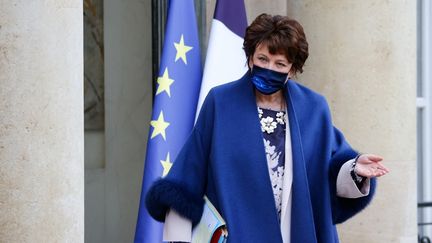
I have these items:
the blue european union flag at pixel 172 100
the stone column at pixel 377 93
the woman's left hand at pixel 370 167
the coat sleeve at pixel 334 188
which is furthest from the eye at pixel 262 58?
the stone column at pixel 377 93

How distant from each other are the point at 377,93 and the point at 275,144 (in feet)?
6.67

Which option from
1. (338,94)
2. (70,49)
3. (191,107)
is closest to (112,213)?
(191,107)

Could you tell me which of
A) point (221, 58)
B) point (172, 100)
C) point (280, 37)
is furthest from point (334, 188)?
point (221, 58)

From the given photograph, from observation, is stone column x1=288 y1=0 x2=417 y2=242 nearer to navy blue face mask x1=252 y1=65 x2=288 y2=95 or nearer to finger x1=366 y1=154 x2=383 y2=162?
navy blue face mask x1=252 y1=65 x2=288 y2=95

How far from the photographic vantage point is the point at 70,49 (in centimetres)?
404

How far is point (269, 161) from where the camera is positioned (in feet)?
12.7

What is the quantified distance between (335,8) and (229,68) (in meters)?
0.87

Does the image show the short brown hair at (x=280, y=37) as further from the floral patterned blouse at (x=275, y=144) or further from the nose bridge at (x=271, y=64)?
the floral patterned blouse at (x=275, y=144)

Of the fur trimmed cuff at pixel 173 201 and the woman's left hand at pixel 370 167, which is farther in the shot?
the fur trimmed cuff at pixel 173 201

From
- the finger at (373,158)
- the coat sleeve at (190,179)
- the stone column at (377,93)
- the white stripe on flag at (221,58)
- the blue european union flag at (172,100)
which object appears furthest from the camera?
the stone column at (377,93)

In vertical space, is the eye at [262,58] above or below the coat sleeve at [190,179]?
above

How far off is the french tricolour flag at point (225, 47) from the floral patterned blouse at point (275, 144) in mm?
1508

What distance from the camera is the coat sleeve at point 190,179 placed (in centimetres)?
390

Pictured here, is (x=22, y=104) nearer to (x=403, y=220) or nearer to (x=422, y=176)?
(x=403, y=220)
